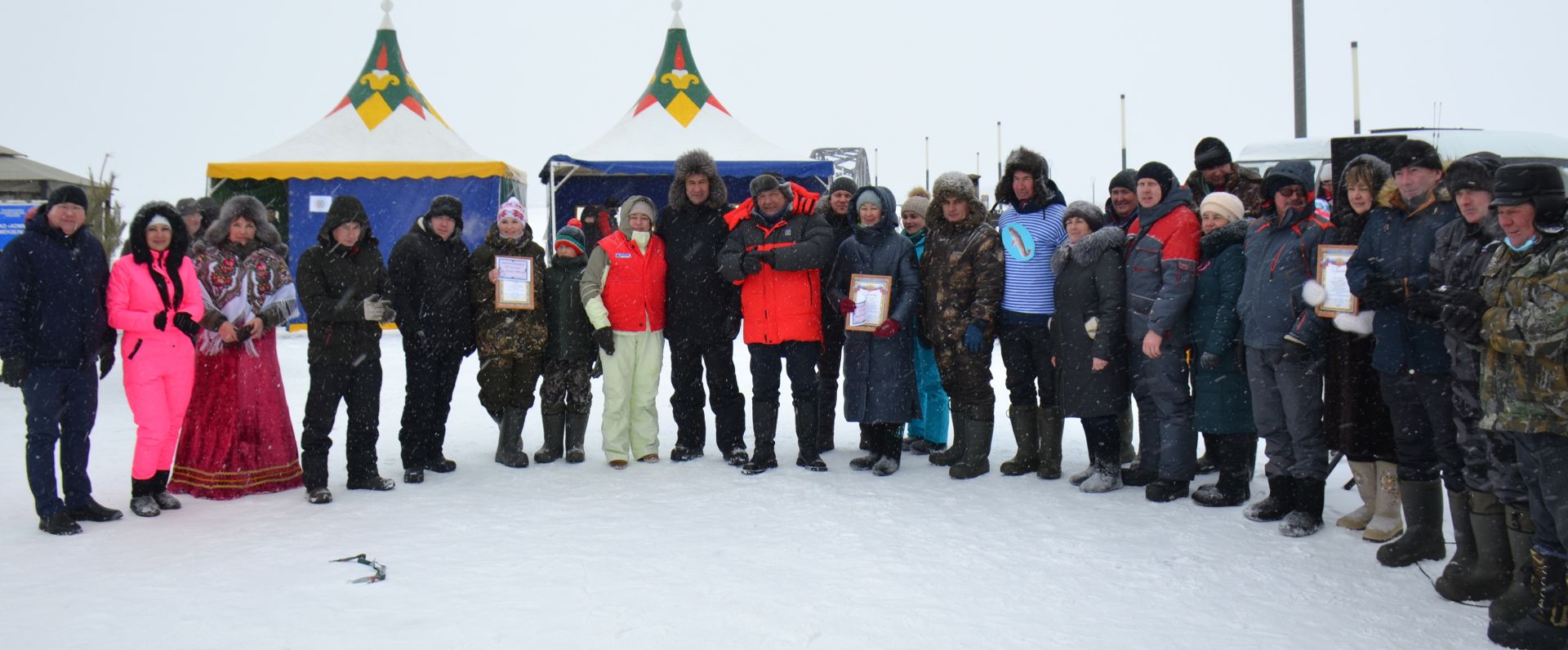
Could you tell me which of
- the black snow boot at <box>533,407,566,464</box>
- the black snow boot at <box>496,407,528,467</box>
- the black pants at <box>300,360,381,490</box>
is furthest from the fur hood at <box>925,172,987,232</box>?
the black pants at <box>300,360,381,490</box>

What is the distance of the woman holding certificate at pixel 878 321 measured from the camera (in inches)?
229

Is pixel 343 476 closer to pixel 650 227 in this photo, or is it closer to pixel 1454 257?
pixel 650 227

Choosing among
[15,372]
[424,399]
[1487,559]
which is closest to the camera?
[1487,559]

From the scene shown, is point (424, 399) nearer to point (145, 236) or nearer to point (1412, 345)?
point (145, 236)

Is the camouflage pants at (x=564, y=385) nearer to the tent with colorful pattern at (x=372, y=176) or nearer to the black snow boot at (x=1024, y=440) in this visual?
the black snow boot at (x=1024, y=440)

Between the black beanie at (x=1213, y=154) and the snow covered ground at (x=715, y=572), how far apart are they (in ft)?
5.92

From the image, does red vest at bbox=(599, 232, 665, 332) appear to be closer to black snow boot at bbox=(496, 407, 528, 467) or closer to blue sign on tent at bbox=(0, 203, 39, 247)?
black snow boot at bbox=(496, 407, 528, 467)

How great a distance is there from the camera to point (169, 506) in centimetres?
509

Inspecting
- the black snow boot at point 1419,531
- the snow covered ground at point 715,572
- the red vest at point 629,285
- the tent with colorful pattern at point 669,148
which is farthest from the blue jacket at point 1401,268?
the tent with colorful pattern at point 669,148

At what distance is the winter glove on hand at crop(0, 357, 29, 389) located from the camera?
4430 mm

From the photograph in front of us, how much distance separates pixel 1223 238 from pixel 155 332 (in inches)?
196

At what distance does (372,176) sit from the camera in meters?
14.2

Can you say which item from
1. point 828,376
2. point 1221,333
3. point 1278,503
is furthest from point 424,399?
point 1278,503

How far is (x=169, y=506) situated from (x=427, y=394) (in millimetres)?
1347
